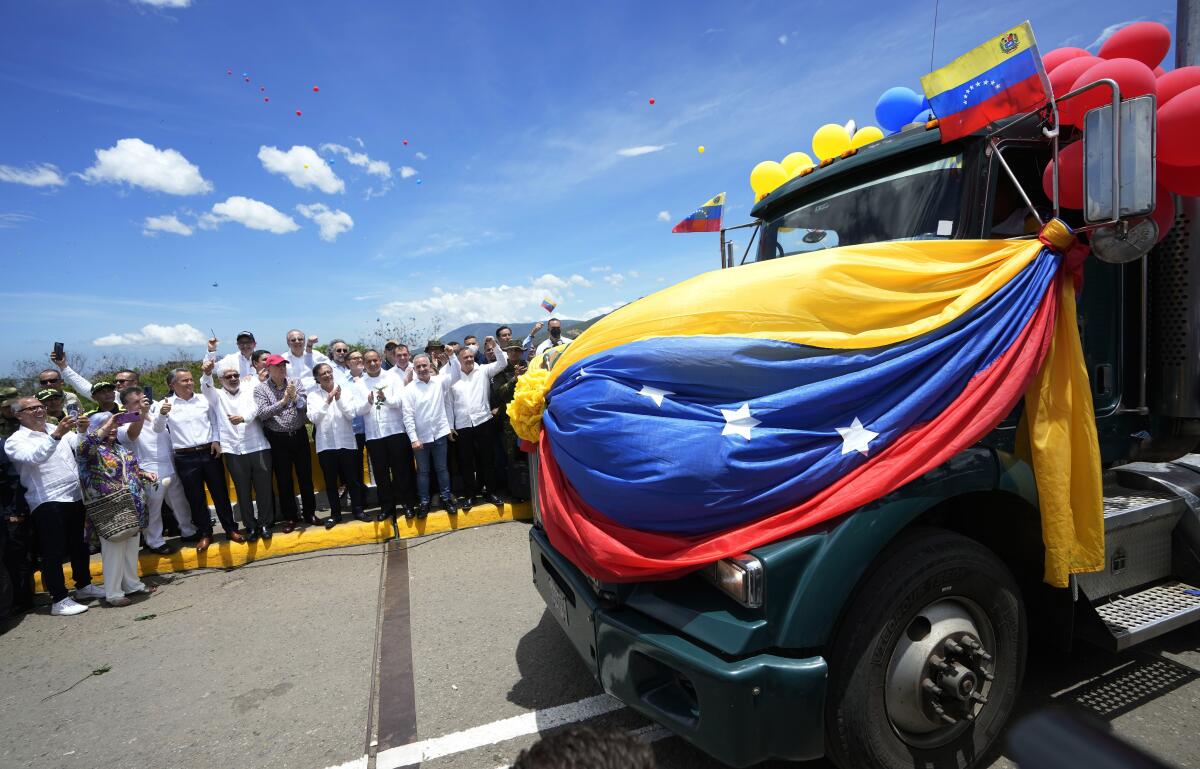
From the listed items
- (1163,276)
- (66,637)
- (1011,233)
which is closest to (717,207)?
(1011,233)

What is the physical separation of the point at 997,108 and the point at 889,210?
61 centimetres

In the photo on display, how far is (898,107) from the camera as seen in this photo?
189 inches

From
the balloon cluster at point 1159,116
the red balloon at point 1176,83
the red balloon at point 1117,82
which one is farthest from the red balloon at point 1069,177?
the red balloon at point 1176,83

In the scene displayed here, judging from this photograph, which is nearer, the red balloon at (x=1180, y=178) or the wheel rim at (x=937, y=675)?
the wheel rim at (x=937, y=675)

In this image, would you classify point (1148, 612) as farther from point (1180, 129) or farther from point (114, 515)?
point (114, 515)

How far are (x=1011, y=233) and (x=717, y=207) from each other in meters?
2.50

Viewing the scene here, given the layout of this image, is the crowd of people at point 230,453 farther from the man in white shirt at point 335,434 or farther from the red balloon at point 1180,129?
the red balloon at point 1180,129

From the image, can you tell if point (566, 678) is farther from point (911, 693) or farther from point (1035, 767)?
point (1035, 767)

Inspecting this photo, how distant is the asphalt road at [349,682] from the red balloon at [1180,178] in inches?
97.6

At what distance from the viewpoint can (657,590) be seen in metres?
2.41

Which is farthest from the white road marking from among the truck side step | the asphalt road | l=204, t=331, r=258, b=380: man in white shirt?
l=204, t=331, r=258, b=380: man in white shirt

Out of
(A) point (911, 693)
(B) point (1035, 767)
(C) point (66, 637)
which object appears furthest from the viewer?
(C) point (66, 637)

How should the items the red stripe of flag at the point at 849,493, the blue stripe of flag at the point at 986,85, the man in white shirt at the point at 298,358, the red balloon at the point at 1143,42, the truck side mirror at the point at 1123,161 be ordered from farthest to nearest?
the man in white shirt at the point at 298,358 < the red balloon at the point at 1143,42 < the blue stripe of flag at the point at 986,85 < the truck side mirror at the point at 1123,161 < the red stripe of flag at the point at 849,493

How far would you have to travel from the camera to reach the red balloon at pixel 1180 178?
9.39 feet
